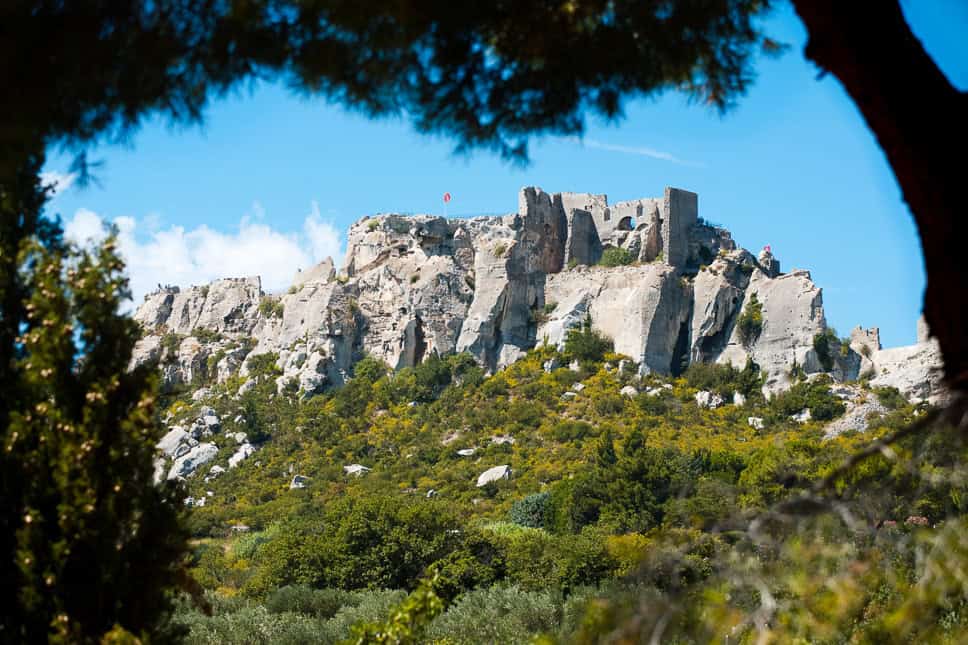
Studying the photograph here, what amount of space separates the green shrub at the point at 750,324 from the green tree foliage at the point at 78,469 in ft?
152

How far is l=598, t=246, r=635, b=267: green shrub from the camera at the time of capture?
54.3 meters

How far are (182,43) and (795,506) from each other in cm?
285

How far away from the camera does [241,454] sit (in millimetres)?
49969

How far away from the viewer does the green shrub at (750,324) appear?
4956 cm

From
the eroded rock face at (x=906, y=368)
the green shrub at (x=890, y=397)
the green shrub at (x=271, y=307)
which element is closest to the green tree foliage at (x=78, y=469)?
the eroded rock face at (x=906, y=368)

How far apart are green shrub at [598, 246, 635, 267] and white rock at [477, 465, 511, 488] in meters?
15.7

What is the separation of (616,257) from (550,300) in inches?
166

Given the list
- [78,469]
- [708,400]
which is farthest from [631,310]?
[78,469]

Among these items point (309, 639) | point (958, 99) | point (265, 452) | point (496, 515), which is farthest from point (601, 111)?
point (265, 452)

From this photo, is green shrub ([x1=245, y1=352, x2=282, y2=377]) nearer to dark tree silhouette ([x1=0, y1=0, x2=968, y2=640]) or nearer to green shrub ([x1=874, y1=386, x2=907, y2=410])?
green shrub ([x1=874, y1=386, x2=907, y2=410])

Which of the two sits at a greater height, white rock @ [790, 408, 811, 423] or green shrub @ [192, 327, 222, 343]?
green shrub @ [192, 327, 222, 343]

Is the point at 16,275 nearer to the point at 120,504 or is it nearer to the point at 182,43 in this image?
the point at 120,504

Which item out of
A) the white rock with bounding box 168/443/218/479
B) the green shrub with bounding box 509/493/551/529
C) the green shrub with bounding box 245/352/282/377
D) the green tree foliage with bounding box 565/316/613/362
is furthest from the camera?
the green shrub with bounding box 245/352/282/377

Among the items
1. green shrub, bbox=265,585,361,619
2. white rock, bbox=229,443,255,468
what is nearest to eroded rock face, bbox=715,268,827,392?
white rock, bbox=229,443,255,468
